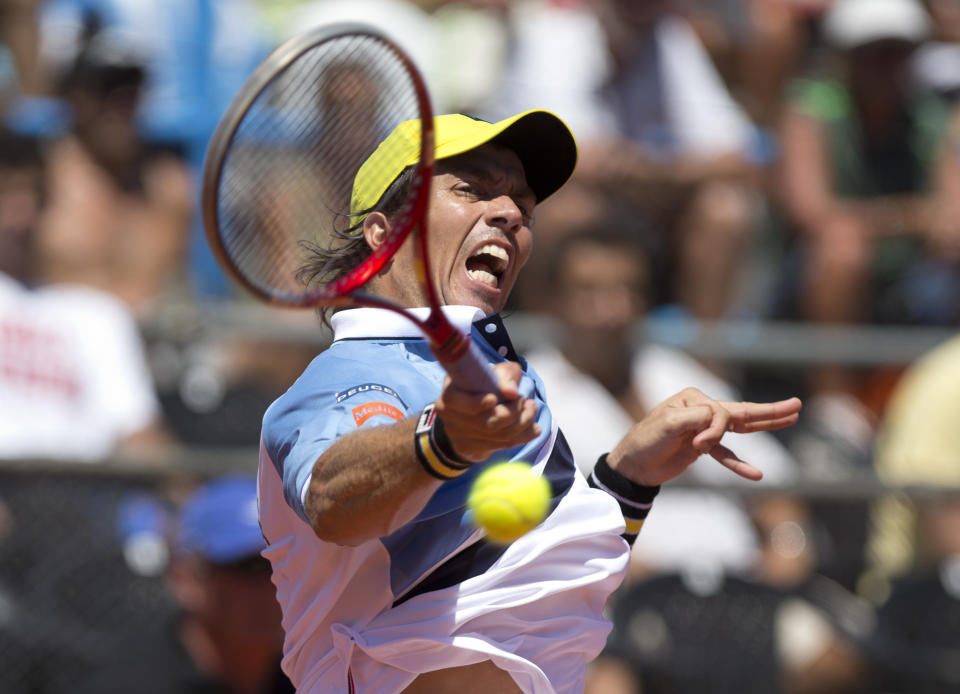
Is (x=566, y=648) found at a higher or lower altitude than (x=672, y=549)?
higher

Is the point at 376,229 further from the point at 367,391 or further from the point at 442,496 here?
the point at 442,496

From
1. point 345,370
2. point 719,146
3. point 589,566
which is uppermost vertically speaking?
point 345,370

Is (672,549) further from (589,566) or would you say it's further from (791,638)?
(589,566)

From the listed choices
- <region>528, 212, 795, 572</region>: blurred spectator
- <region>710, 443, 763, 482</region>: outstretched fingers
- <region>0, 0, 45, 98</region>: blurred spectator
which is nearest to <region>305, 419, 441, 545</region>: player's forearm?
Result: <region>710, 443, 763, 482</region>: outstretched fingers

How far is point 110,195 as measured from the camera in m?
6.88

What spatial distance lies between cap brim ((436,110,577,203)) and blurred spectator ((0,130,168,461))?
375 cm

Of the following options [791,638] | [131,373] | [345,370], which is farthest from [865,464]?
[345,370]

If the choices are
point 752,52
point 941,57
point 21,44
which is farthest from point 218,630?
point 941,57

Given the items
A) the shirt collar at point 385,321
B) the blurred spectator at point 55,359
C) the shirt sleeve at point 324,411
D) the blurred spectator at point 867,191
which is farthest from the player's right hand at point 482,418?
the blurred spectator at point 867,191

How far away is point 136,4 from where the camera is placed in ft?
23.6

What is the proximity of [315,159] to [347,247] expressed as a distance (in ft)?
0.71

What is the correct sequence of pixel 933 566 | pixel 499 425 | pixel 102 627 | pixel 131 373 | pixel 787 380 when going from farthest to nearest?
pixel 787 380, pixel 131 373, pixel 933 566, pixel 102 627, pixel 499 425

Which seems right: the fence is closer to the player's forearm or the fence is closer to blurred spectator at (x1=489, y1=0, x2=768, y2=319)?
blurred spectator at (x1=489, y1=0, x2=768, y2=319)

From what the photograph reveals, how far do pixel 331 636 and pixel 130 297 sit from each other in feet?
15.2
